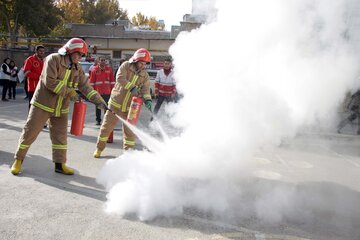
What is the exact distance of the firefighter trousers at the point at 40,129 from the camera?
4.37 meters

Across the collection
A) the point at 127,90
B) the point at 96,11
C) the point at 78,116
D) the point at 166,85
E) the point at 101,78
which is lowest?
the point at 78,116

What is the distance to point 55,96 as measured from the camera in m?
4.43

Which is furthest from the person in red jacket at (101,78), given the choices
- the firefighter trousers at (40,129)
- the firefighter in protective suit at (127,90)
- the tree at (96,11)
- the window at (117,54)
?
the tree at (96,11)

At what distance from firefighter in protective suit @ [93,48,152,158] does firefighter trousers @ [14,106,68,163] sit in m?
1.05

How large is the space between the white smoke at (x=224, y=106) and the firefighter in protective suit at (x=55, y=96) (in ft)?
3.03

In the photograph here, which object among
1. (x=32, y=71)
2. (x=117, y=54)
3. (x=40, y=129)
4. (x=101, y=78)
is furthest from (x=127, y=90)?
(x=117, y=54)

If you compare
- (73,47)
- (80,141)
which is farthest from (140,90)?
(80,141)

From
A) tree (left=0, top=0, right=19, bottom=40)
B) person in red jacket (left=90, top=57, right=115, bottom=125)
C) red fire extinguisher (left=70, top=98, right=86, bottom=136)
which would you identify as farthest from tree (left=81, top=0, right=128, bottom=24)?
red fire extinguisher (left=70, top=98, right=86, bottom=136)

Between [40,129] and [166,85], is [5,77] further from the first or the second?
[40,129]

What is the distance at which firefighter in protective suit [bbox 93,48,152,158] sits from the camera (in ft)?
17.8

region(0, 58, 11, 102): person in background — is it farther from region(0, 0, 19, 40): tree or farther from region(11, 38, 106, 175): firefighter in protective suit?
region(0, 0, 19, 40): tree

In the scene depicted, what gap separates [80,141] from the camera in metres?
6.93

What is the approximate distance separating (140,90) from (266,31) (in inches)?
90.4

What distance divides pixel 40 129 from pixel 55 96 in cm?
48
